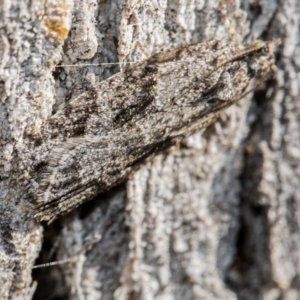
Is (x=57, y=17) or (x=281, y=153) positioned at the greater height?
(x=57, y=17)

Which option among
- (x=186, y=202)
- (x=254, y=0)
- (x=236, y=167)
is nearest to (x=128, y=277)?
(x=186, y=202)

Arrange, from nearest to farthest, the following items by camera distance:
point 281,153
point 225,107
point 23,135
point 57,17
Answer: point 57,17 < point 23,135 < point 225,107 < point 281,153

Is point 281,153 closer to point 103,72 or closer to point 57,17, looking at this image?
point 103,72

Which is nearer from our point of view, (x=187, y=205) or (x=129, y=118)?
(x=129, y=118)

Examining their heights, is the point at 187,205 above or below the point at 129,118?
below
